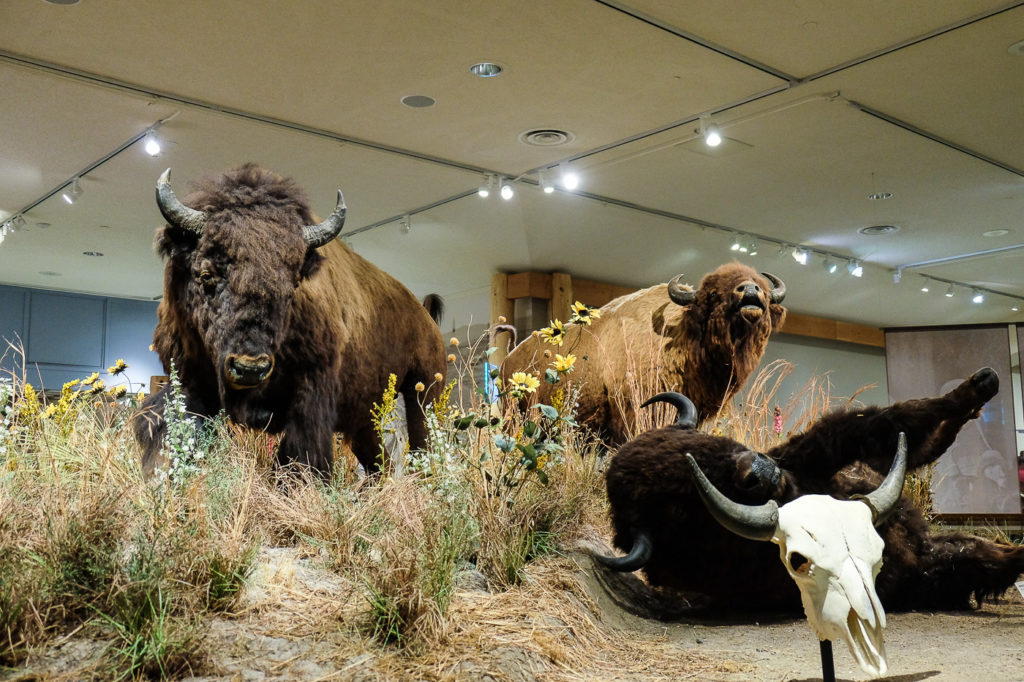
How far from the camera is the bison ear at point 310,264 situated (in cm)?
411

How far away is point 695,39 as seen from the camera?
Result: 547 cm

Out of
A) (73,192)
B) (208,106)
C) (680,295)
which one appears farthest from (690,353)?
(73,192)

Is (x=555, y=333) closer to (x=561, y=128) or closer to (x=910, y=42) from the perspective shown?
(x=561, y=128)

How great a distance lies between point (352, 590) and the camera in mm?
2789

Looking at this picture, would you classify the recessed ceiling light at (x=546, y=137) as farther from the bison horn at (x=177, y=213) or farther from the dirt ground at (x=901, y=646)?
the dirt ground at (x=901, y=646)

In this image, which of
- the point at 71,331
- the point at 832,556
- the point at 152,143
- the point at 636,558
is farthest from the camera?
the point at 71,331

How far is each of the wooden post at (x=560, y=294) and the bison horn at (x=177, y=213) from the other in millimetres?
4589

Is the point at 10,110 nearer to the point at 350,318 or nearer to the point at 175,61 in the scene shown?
the point at 175,61

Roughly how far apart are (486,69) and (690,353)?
Answer: 2.27 metres

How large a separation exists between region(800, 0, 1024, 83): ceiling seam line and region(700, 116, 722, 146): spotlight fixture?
0.72 metres

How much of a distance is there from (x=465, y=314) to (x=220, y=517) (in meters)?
5.21

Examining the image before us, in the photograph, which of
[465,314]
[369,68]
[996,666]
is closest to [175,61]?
[369,68]

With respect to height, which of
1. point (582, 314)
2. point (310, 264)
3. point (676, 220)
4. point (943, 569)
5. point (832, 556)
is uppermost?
point (676, 220)

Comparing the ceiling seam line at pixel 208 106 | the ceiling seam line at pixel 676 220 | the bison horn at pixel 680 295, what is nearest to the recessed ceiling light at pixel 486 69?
the ceiling seam line at pixel 208 106
